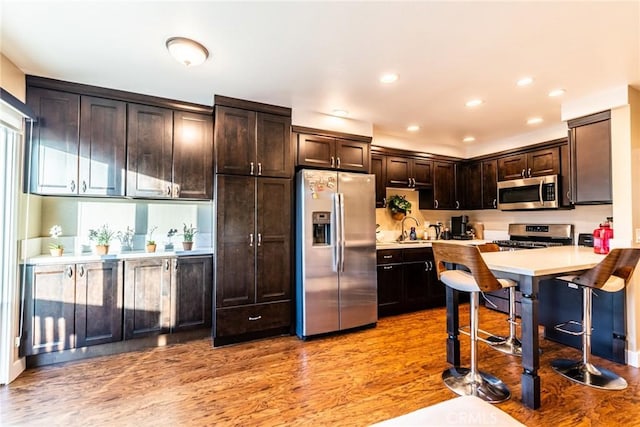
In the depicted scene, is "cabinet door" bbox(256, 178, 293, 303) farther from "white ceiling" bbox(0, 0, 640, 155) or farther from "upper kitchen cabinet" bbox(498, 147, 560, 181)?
"upper kitchen cabinet" bbox(498, 147, 560, 181)

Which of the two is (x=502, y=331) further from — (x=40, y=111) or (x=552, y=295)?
(x=40, y=111)

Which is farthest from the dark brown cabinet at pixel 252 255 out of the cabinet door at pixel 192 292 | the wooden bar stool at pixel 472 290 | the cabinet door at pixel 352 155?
the wooden bar stool at pixel 472 290

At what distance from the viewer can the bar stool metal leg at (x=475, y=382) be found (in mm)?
2084

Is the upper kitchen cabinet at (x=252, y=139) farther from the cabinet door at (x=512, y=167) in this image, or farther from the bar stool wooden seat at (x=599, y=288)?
the cabinet door at (x=512, y=167)

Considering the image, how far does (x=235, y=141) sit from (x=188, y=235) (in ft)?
3.75

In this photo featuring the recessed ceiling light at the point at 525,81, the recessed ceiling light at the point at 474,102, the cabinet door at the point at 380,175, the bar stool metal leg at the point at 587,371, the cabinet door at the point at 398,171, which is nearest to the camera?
the bar stool metal leg at the point at 587,371

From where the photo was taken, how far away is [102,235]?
9.57 feet

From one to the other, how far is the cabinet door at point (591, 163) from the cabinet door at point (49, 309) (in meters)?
4.84

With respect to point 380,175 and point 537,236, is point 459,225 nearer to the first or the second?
point 537,236

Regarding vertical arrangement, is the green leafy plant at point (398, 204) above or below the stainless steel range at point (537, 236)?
above

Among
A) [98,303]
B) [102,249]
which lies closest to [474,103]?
[102,249]

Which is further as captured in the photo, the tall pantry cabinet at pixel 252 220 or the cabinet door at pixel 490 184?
the cabinet door at pixel 490 184

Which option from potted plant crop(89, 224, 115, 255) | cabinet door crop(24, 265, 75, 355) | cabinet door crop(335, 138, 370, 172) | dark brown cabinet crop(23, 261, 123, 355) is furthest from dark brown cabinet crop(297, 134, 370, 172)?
cabinet door crop(24, 265, 75, 355)

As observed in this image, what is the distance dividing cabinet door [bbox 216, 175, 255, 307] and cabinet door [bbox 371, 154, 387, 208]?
1.85 meters
